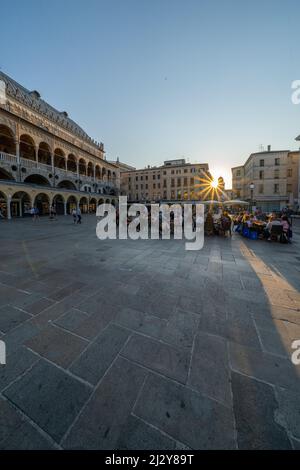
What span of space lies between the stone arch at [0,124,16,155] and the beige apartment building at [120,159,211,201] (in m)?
31.2

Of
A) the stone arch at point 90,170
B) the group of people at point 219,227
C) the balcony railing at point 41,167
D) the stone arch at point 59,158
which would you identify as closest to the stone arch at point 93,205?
the balcony railing at point 41,167

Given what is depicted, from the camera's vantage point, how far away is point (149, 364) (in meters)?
1.94

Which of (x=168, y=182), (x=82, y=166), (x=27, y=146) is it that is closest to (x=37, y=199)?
(x=27, y=146)

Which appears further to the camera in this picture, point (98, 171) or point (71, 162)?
point (98, 171)

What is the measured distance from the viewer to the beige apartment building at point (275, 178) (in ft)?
129

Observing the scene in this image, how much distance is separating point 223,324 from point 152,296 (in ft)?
4.28

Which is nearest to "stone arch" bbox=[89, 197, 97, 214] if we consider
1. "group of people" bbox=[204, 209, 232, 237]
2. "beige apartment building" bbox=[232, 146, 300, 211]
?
"group of people" bbox=[204, 209, 232, 237]

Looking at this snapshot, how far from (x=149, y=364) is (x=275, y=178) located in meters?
49.8

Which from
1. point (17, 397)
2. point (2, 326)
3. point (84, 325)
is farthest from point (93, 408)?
point (2, 326)

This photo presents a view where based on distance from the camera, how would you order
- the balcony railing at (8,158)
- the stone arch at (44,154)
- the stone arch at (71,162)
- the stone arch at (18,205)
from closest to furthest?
the balcony railing at (8,158) < the stone arch at (18,205) < the stone arch at (44,154) < the stone arch at (71,162)

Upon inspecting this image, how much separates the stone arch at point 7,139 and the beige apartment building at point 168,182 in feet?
102

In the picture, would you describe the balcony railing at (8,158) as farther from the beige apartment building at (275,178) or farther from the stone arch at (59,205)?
the beige apartment building at (275,178)

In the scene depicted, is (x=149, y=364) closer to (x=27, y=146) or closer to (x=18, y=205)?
(x=18, y=205)
